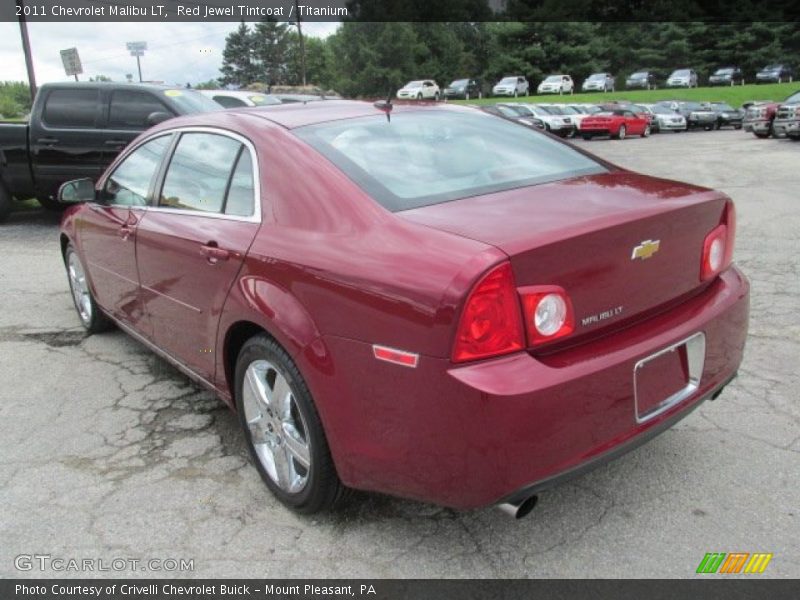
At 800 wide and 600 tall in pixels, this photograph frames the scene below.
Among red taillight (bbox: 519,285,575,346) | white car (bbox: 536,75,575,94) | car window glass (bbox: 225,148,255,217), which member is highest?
white car (bbox: 536,75,575,94)

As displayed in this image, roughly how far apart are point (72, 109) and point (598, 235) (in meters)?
8.95

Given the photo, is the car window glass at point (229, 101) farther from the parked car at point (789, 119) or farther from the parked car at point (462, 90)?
the parked car at point (462, 90)

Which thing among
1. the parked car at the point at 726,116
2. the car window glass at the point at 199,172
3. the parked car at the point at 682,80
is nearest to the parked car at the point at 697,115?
the parked car at the point at 726,116

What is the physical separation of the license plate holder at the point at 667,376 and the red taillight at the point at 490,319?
0.51 meters

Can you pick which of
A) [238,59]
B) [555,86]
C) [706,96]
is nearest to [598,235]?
[706,96]

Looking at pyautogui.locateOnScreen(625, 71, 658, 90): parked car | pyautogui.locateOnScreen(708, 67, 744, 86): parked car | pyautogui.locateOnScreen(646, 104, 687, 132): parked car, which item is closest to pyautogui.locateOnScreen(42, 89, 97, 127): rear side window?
pyautogui.locateOnScreen(646, 104, 687, 132): parked car

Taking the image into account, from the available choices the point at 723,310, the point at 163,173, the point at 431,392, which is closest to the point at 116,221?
the point at 163,173

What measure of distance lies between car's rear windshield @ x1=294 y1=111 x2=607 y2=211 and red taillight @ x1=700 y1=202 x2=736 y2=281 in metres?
0.60

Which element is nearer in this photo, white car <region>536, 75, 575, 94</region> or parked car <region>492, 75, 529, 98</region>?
parked car <region>492, 75, 529, 98</region>

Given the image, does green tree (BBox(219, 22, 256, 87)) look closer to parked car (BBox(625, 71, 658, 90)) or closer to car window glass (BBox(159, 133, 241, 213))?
parked car (BBox(625, 71, 658, 90))

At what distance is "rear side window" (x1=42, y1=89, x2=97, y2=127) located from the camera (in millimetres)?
9273

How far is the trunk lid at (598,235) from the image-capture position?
2.23 m

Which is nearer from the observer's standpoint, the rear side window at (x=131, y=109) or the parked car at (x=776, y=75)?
the rear side window at (x=131, y=109)

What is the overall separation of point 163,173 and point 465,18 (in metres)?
81.4
